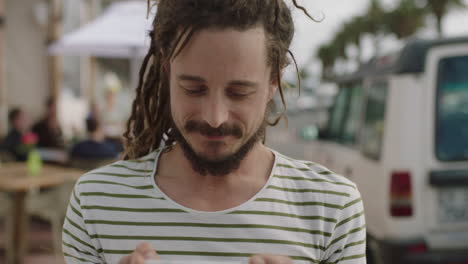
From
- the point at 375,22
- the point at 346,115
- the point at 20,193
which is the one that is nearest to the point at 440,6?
the point at 375,22

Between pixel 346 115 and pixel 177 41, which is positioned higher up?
pixel 177 41

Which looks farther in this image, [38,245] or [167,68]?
[38,245]

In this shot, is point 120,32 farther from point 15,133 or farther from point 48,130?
point 48,130

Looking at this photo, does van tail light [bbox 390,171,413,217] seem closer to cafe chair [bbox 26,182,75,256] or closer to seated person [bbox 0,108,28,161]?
cafe chair [bbox 26,182,75,256]

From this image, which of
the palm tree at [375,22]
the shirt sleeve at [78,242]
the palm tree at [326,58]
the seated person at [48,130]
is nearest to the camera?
the shirt sleeve at [78,242]

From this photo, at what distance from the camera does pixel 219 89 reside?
1.22 metres

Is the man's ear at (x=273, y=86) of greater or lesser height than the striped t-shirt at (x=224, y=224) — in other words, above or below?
above

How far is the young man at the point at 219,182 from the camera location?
122 centimetres

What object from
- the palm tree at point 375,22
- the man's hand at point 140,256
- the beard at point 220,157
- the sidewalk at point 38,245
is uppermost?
the palm tree at point 375,22

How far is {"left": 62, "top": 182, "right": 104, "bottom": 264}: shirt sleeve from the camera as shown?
1307 millimetres

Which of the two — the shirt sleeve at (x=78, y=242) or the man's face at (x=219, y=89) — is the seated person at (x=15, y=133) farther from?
the man's face at (x=219, y=89)

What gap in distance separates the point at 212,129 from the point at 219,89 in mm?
89

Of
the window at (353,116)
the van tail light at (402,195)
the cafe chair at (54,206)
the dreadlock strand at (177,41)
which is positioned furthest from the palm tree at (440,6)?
the dreadlock strand at (177,41)

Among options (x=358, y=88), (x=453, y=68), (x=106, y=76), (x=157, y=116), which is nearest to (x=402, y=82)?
(x=453, y=68)
